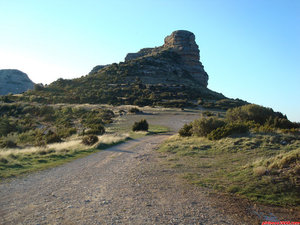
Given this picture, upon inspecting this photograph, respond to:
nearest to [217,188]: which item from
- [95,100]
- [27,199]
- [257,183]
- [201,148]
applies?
[257,183]

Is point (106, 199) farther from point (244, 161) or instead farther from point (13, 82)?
point (13, 82)

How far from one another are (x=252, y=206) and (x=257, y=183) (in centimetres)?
130

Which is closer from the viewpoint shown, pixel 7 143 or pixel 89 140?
pixel 89 140

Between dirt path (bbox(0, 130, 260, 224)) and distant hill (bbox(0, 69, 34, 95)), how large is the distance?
121 meters

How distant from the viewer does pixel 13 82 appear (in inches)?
4820

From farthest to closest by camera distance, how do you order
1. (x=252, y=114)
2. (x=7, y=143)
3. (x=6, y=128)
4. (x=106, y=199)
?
(x=6, y=128) < (x=252, y=114) < (x=7, y=143) < (x=106, y=199)

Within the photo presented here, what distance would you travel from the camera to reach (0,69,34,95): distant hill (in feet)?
377

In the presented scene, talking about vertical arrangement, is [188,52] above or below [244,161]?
above

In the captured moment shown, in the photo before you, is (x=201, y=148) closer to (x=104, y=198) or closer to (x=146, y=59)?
(x=104, y=198)

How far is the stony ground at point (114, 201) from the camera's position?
196 inches

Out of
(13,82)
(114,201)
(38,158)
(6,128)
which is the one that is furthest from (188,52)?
(114,201)

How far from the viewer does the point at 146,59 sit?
93.1m

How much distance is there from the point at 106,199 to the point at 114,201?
290 mm

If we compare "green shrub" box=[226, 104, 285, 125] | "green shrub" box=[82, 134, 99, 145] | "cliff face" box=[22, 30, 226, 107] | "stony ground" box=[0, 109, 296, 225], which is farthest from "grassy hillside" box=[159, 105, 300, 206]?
"cliff face" box=[22, 30, 226, 107]
